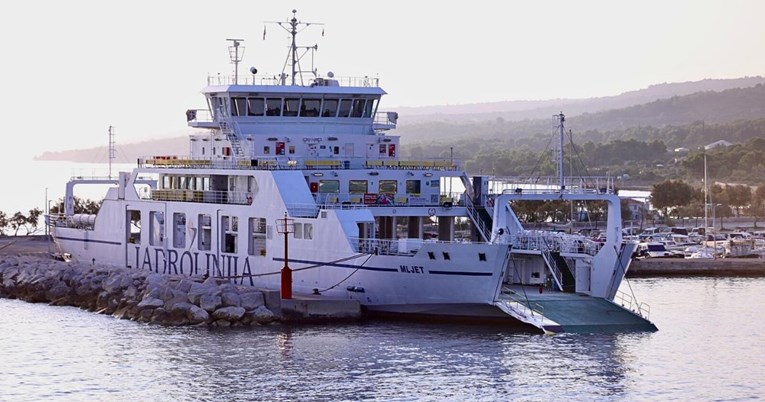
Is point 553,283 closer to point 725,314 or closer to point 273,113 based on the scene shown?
point 725,314

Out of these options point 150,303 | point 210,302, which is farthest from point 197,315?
point 150,303

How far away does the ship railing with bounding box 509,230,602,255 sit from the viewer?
39.5 meters

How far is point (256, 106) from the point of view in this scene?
4459 centimetres

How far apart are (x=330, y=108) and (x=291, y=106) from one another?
3.87 feet

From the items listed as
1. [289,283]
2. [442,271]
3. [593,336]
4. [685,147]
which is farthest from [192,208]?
[685,147]

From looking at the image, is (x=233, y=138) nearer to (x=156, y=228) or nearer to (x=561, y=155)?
(x=156, y=228)

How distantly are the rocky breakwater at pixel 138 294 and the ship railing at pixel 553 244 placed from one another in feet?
21.6

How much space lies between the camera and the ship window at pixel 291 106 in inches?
1757

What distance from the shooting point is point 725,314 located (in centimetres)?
4350

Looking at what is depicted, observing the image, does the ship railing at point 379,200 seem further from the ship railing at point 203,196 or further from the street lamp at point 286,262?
the ship railing at point 203,196

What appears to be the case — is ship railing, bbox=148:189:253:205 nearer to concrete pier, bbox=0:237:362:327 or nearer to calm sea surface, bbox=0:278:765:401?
concrete pier, bbox=0:237:362:327

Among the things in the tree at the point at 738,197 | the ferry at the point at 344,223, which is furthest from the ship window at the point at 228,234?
the tree at the point at 738,197

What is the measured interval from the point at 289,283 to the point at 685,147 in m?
164

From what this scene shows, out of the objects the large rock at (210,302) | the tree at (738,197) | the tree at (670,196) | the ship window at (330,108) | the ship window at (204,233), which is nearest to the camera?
the large rock at (210,302)
